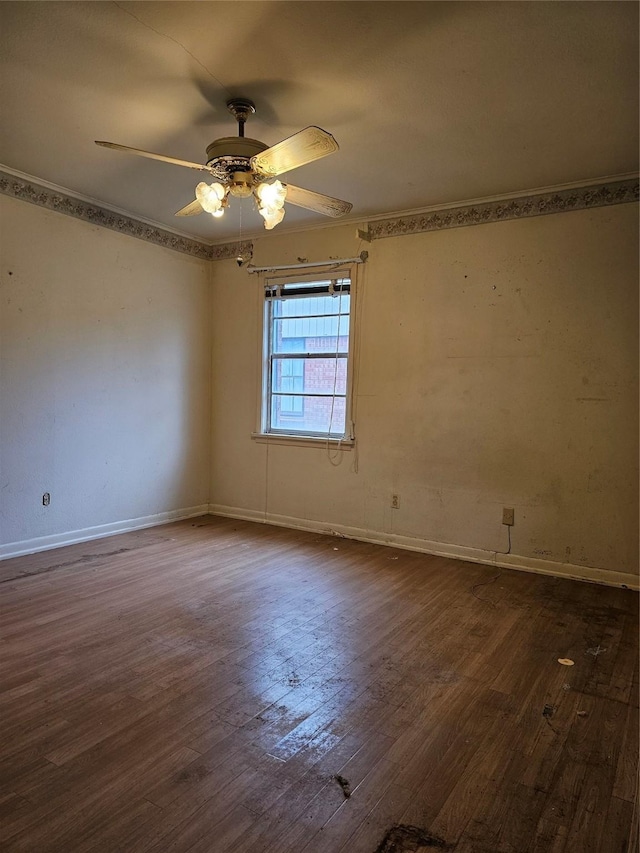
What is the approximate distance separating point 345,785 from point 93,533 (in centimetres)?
340

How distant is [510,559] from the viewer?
4.01 m

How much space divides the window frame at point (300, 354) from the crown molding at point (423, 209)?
426 mm

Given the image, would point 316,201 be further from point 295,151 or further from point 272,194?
point 295,151

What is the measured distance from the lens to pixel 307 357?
496 cm

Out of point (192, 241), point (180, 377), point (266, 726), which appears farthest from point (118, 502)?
point (266, 726)

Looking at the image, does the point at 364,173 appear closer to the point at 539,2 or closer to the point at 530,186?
the point at 530,186

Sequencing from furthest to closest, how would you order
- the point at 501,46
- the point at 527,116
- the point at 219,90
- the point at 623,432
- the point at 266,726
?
the point at 623,432, the point at 527,116, the point at 219,90, the point at 501,46, the point at 266,726

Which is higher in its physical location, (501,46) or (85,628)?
(501,46)

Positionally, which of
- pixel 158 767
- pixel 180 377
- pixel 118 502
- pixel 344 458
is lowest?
pixel 158 767

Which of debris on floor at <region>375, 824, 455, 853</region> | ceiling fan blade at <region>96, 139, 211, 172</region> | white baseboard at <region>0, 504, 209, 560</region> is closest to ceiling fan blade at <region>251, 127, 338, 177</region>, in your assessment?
ceiling fan blade at <region>96, 139, 211, 172</region>

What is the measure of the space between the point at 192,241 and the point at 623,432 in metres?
4.08

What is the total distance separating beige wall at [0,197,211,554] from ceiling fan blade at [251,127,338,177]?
7.41 feet

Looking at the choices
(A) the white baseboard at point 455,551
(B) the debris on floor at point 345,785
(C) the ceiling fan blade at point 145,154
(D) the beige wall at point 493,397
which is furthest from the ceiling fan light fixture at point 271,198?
(A) the white baseboard at point 455,551

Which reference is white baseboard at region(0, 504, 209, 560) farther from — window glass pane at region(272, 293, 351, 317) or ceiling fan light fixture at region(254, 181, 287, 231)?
ceiling fan light fixture at region(254, 181, 287, 231)
